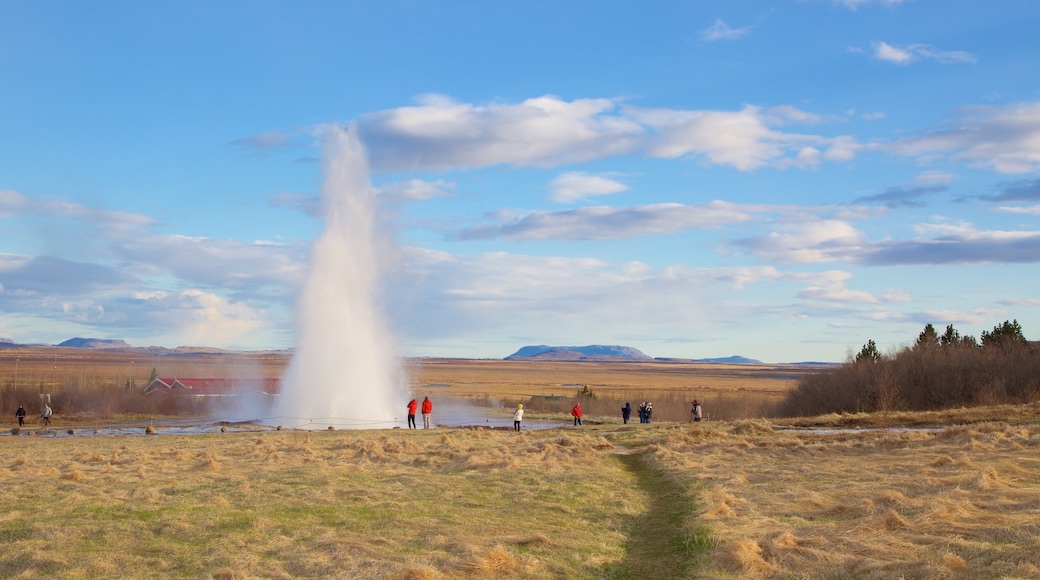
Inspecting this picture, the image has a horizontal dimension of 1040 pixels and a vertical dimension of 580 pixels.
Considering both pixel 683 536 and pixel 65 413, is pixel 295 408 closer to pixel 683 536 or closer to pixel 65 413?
pixel 65 413

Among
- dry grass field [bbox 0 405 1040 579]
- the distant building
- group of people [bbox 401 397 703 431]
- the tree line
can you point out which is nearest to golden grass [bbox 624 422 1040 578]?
dry grass field [bbox 0 405 1040 579]

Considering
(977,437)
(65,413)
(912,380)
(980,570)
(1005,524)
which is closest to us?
(980,570)

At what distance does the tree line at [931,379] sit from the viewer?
62500 millimetres

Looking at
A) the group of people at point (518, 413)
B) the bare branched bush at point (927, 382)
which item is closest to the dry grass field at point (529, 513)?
the group of people at point (518, 413)

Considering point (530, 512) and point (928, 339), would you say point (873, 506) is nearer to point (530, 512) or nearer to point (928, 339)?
point (530, 512)

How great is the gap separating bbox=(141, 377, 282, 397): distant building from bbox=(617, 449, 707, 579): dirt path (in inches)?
2898

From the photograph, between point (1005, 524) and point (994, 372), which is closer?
point (1005, 524)

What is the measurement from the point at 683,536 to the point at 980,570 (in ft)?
16.3

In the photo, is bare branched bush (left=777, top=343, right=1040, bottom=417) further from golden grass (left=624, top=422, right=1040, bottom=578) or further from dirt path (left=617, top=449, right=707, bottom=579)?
dirt path (left=617, top=449, right=707, bottom=579)

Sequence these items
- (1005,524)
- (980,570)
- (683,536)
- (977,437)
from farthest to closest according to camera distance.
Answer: (977,437) < (683,536) < (1005,524) < (980,570)

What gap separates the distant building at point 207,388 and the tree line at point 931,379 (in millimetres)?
51704

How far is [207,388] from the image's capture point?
95562mm

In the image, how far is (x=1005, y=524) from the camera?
42.0 feet

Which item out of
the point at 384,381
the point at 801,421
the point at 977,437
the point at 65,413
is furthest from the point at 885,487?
the point at 65,413
